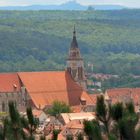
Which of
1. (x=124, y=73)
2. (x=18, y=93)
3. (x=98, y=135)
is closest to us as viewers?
(x=98, y=135)

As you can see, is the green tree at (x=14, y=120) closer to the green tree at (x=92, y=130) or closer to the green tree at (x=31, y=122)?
the green tree at (x=31, y=122)

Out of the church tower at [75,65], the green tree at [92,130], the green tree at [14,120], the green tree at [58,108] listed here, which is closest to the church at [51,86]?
the church tower at [75,65]

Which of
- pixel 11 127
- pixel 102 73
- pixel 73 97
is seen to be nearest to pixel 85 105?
pixel 73 97

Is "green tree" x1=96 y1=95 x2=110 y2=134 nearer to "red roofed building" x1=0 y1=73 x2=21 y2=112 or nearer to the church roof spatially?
"red roofed building" x1=0 y1=73 x2=21 y2=112

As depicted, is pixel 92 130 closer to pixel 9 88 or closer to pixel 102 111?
pixel 102 111

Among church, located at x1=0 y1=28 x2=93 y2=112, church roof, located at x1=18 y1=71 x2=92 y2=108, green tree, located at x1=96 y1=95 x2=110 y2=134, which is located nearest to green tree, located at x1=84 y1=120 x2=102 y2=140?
green tree, located at x1=96 y1=95 x2=110 y2=134

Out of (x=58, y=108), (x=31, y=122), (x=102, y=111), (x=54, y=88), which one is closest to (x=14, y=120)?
(x=31, y=122)

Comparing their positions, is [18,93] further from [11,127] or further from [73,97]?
[11,127]
